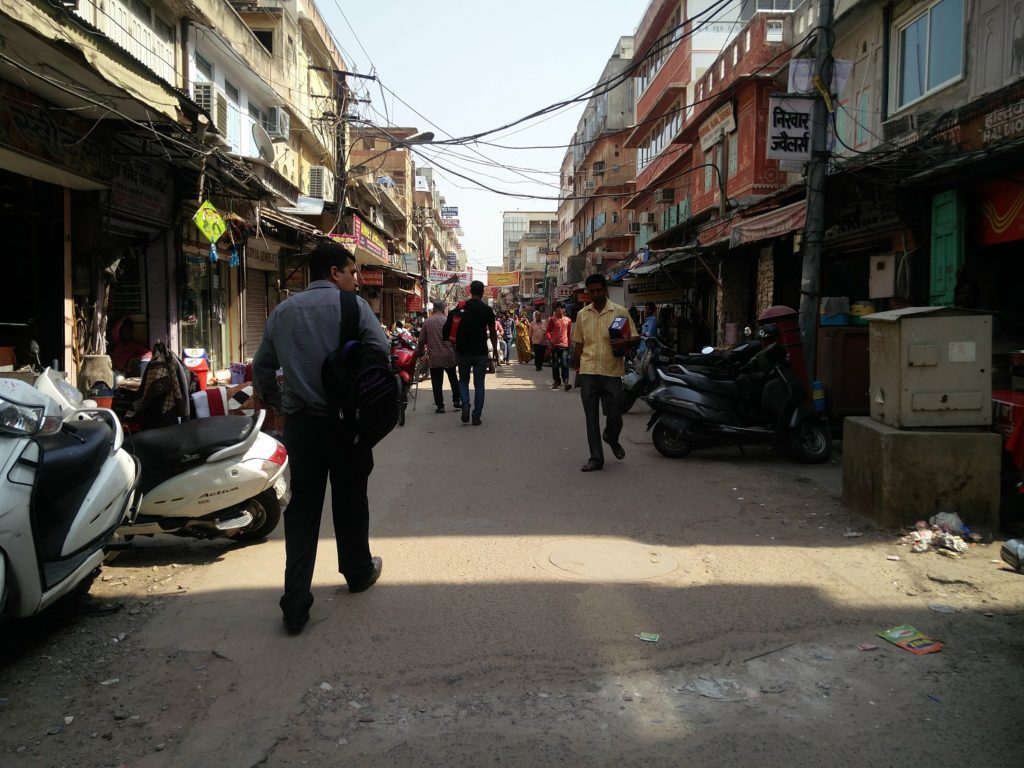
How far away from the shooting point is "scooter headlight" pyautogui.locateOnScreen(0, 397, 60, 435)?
3.09 m

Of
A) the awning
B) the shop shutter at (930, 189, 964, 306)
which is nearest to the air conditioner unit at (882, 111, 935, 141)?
the shop shutter at (930, 189, 964, 306)

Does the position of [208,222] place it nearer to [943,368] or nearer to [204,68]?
[204,68]

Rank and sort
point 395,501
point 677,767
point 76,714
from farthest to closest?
point 395,501
point 76,714
point 677,767

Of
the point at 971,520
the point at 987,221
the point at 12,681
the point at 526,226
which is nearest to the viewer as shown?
the point at 12,681

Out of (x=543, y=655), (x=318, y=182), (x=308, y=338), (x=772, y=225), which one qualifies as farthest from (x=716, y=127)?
(x=543, y=655)

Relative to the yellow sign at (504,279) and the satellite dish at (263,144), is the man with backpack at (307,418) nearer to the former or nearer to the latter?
the satellite dish at (263,144)

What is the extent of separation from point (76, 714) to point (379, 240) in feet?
84.3

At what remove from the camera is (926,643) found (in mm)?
3461

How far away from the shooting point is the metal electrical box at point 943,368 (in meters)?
5.27

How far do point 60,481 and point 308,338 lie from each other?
1.30 m

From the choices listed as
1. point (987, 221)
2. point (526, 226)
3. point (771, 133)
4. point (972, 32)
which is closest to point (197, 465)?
point (771, 133)

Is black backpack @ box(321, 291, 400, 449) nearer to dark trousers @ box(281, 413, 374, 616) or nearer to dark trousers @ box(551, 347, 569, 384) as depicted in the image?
dark trousers @ box(281, 413, 374, 616)

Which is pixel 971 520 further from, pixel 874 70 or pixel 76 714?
pixel 874 70

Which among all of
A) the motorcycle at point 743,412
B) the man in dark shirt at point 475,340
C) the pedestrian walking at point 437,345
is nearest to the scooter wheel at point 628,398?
the man in dark shirt at point 475,340
